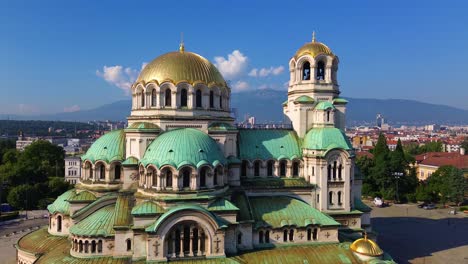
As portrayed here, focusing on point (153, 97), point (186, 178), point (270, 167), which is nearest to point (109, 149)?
point (153, 97)

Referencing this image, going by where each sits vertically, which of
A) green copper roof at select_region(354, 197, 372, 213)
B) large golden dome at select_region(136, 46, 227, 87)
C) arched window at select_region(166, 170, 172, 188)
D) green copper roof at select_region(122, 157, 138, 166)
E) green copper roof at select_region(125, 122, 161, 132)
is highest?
large golden dome at select_region(136, 46, 227, 87)

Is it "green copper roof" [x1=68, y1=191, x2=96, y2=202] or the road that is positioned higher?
"green copper roof" [x1=68, y1=191, x2=96, y2=202]

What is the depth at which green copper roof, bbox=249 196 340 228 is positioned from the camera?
95.7ft

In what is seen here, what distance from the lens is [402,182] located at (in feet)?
205

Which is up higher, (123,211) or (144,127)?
(144,127)

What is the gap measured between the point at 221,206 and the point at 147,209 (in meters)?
5.09

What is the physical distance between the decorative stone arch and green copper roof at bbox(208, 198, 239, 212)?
41.4 inches

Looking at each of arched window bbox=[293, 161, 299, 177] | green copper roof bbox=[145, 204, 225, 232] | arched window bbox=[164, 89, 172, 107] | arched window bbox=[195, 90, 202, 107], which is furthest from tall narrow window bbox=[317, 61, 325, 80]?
green copper roof bbox=[145, 204, 225, 232]

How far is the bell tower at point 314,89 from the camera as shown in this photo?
34.3m

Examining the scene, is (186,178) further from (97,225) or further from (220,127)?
(97,225)

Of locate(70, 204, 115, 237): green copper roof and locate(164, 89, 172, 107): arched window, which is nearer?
locate(70, 204, 115, 237): green copper roof

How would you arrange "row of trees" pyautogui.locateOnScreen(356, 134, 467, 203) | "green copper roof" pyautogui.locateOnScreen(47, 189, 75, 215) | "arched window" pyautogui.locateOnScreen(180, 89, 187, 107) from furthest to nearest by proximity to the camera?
"row of trees" pyautogui.locateOnScreen(356, 134, 467, 203) → "green copper roof" pyautogui.locateOnScreen(47, 189, 75, 215) → "arched window" pyautogui.locateOnScreen(180, 89, 187, 107)

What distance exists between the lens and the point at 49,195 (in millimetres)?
56188

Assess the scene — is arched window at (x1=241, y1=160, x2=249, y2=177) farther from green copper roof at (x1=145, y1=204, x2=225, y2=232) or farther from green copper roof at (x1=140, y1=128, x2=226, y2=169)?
green copper roof at (x1=145, y1=204, x2=225, y2=232)
